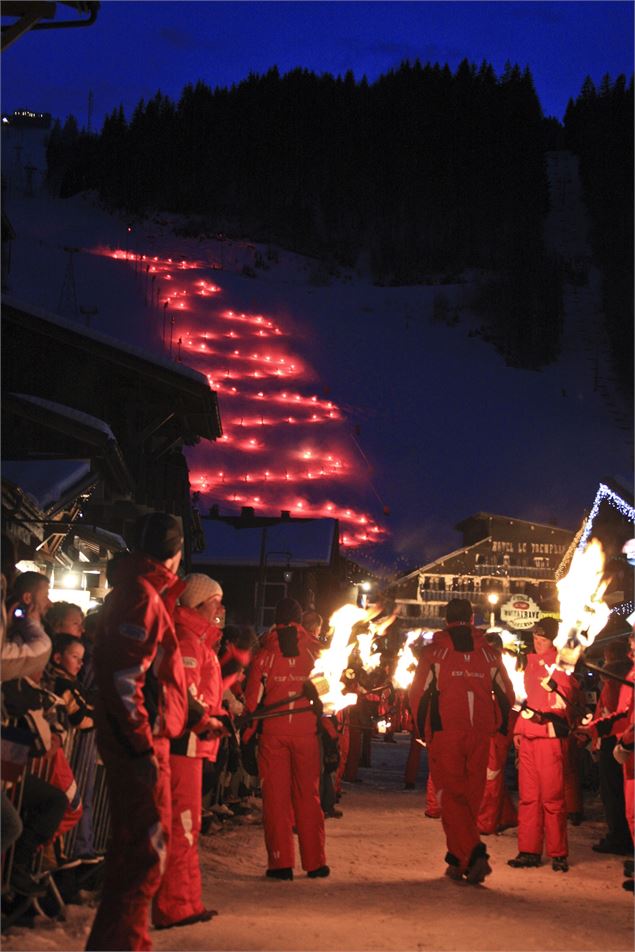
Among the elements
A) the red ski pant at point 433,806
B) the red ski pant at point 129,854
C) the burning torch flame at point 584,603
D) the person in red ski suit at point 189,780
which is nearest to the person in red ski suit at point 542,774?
the burning torch flame at point 584,603

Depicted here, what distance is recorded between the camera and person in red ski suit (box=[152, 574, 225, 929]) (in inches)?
247

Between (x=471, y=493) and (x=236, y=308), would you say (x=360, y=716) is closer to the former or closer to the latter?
(x=471, y=493)

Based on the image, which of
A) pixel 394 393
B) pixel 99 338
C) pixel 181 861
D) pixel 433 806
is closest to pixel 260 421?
pixel 394 393

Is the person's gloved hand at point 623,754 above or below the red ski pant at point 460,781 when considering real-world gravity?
above

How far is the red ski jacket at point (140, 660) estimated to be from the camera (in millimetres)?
5141

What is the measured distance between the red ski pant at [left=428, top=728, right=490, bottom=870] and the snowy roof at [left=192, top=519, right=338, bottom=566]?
31.1 meters

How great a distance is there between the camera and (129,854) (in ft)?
16.7

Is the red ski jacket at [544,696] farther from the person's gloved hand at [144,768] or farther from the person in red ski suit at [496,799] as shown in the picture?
the person's gloved hand at [144,768]

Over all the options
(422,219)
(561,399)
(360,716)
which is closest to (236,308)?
(561,399)

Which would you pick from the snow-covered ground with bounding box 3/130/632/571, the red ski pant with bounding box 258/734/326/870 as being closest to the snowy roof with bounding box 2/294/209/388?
the red ski pant with bounding box 258/734/326/870

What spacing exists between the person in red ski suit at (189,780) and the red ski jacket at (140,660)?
88 centimetres

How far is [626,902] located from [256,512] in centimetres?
3936

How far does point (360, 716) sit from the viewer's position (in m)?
16.7

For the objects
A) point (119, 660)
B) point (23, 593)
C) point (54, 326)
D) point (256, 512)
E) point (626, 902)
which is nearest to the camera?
point (119, 660)
